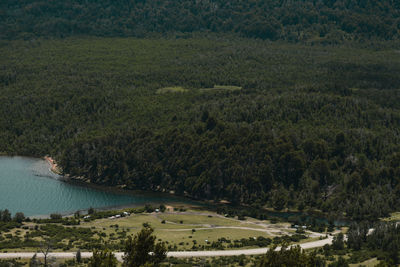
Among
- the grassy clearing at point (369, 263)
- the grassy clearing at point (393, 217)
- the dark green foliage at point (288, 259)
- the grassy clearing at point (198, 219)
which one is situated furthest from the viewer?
the grassy clearing at point (393, 217)

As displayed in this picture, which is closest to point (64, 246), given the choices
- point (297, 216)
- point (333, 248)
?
point (333, 248)

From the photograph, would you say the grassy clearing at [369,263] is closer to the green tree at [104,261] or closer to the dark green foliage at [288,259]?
the dark green foliage at [288,259]

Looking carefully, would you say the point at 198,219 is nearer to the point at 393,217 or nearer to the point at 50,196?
the point at 50,196

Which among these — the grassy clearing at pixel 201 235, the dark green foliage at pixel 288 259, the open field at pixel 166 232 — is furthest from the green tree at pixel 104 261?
the grassy clearing at pixel 201 235

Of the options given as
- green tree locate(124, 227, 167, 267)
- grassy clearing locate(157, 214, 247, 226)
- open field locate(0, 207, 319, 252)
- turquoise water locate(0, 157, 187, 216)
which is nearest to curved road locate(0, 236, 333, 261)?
open field locate(0, 207, 319, 252)

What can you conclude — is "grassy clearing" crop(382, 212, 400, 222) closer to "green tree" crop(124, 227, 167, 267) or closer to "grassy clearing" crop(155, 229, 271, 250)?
"grassy clearing" crop(155, 229, 271, 250)

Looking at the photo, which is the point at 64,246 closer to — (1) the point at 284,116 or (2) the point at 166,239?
(2) the point at 166,239

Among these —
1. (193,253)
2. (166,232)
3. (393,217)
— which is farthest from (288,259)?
(393,217)

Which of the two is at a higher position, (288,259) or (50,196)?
(288,259)
